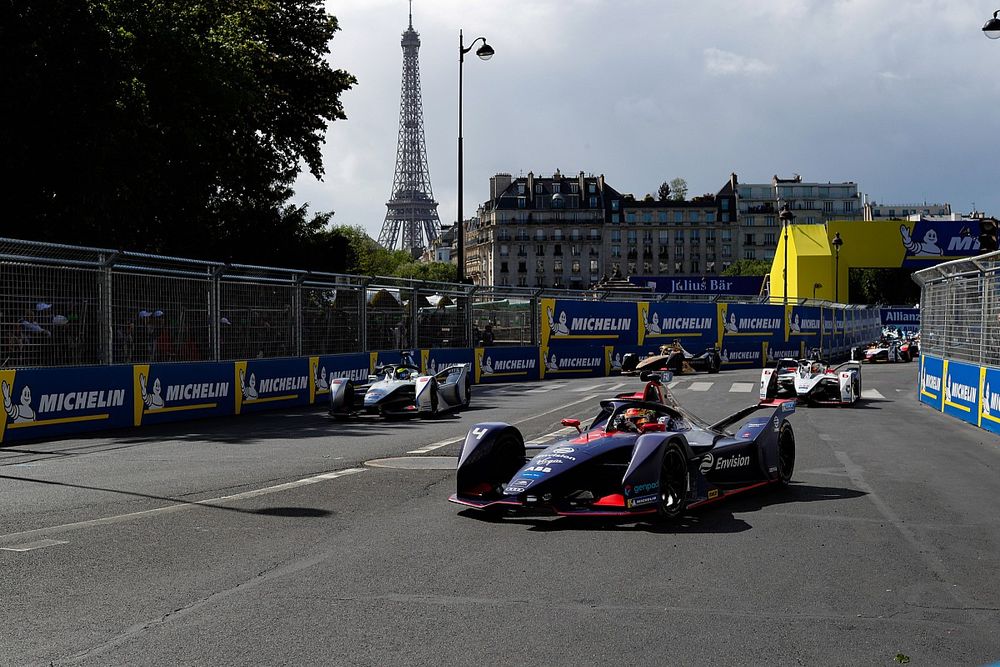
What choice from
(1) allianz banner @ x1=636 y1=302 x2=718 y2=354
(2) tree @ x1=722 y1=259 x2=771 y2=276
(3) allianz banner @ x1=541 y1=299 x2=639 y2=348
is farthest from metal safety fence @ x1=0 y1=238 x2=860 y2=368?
(2) tree @ x1=722 y1=259 x2=771 y2=276

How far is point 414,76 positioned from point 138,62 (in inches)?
5400

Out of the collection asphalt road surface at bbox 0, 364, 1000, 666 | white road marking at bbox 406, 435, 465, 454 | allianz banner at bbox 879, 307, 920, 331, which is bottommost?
asphalt road surface at bbox 0, 364, 1000, 666

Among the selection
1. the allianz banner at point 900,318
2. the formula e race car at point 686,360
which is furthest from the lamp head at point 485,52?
the allianz banner at point 900,318

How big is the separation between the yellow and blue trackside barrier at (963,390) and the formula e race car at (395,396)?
9.23 metres

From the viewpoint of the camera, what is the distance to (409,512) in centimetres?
852

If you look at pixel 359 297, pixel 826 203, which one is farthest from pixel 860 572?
pixel 826 203

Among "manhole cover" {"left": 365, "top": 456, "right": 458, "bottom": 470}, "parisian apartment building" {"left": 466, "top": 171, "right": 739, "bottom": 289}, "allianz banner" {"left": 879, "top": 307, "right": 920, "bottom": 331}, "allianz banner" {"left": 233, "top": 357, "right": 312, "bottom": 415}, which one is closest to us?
"manhole cover" {"left": 365, "top": 456, "right": 458, "bottom": 470}

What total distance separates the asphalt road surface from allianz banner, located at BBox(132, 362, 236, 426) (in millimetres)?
4737

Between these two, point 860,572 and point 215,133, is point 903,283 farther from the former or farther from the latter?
point 860,572

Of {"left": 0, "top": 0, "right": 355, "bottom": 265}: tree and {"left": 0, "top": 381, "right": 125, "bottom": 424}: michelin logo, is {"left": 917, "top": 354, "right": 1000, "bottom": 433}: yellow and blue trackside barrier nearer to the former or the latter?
{"left": 0, "top": 381, "right": 125, "bottom": 424}: michelin logo

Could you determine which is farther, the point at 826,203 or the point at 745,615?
the point at 826,203

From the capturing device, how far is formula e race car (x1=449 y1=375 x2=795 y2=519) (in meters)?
7.91

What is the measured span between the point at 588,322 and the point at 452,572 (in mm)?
29751

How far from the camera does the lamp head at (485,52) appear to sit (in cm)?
3189
